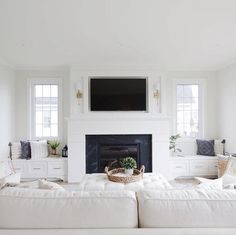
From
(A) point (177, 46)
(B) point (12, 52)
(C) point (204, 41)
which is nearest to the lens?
(C) point (204, 41)

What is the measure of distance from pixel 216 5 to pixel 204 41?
48.0 inches

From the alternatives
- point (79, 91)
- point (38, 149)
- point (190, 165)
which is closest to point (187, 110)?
point (190, 165)

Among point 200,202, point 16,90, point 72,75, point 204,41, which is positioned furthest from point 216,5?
point 16,90

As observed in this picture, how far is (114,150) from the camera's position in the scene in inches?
207

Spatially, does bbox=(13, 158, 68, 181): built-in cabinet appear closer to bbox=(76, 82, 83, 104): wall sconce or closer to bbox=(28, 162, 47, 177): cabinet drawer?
bbox=(28, 162, 47, 177): cabinet drawer

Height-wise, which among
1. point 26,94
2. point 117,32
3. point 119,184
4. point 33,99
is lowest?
point 119,184

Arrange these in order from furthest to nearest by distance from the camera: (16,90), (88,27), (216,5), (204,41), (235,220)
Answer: (16,90) < (204,41) < (88,27) < (216,5) < (235,220)

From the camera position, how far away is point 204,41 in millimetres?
3670

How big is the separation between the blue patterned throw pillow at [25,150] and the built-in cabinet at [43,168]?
157mm

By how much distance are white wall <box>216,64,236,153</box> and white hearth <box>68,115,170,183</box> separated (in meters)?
1.40

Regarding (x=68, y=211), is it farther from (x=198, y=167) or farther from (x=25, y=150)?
(x=198, y=167)

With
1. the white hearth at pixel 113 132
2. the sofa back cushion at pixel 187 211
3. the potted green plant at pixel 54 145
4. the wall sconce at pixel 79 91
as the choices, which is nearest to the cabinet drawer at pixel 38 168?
the potted green plant at pixel 54 145

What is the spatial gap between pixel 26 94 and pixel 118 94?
2.22 metres

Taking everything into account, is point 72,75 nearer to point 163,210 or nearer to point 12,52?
point 12,52
